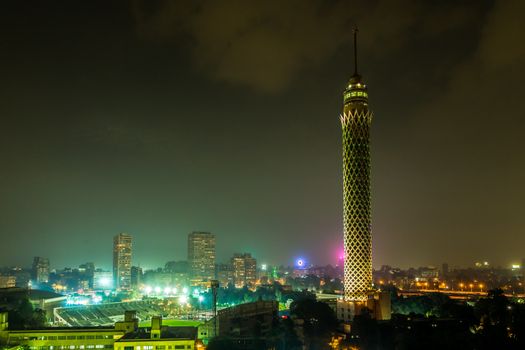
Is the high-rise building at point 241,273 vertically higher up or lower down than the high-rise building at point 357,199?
lower down

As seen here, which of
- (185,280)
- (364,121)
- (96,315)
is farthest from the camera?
(185,280)

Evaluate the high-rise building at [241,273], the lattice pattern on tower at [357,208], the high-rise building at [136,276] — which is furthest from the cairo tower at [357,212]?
the high-rise building at [241,273]

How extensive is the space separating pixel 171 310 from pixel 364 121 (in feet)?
211

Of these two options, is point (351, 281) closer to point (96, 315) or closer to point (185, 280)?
point (96, 315)

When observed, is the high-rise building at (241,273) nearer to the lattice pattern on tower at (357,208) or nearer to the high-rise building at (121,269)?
the high-rise building at (121,269)

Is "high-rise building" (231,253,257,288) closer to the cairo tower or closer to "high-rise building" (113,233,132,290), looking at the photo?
"high-rise building" (113,233,132,290)

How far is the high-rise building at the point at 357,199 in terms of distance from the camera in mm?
46500

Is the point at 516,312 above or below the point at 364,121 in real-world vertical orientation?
below

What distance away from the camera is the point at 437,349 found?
110 feet

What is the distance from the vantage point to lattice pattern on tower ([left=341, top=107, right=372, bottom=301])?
4647 centimetres

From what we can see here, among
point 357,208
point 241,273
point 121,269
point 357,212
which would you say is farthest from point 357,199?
point 121,269

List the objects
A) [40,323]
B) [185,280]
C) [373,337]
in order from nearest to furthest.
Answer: [373,337], [40,323], [185,280]

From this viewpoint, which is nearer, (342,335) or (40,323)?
(342,335)

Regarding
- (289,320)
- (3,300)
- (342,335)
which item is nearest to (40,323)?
(3,300)
